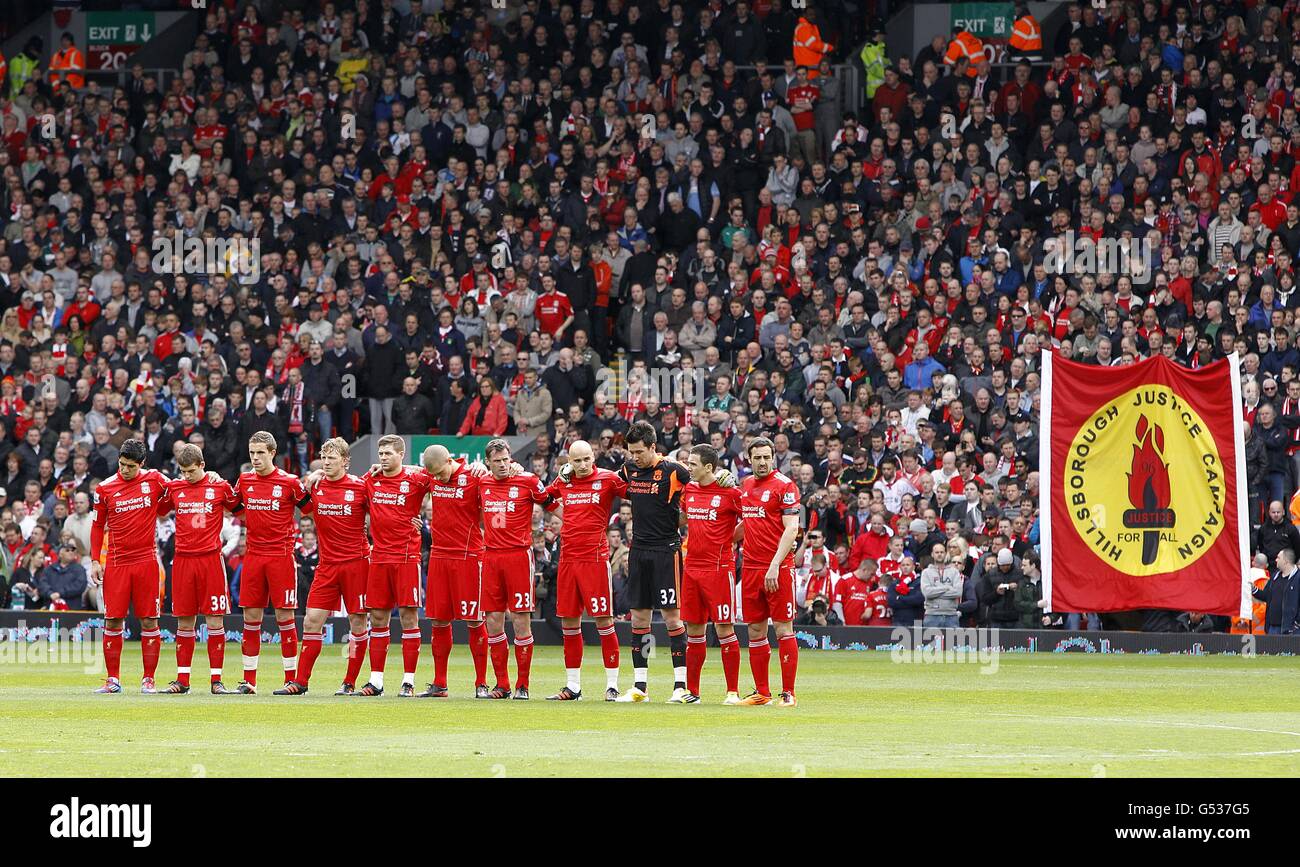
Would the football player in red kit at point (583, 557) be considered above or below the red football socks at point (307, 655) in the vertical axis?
above

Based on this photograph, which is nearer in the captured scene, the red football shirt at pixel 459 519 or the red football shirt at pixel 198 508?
the red football shirt at pixel 459 519

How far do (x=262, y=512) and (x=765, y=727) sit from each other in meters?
6.31

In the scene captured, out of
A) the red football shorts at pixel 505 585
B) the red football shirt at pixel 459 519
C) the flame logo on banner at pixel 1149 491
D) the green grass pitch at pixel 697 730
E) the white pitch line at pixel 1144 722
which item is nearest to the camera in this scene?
the green grass pitch at pixel 697 730

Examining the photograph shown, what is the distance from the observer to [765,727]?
53.6 feet

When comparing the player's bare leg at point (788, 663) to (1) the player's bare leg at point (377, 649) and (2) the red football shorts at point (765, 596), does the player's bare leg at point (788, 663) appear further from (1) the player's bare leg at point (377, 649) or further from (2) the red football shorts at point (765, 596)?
(1) the player's bare leg at point (377, 649)

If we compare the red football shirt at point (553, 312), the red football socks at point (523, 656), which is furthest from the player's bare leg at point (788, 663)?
the red football shirt at point (553, 312)

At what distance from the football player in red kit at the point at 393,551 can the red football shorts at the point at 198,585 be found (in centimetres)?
145

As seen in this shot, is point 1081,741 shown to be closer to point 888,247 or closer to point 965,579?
point 965,579

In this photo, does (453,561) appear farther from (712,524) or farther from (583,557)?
(712,524)

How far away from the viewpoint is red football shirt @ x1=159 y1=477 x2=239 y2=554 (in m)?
20.4

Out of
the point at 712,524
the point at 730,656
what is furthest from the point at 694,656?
the point at 712,524

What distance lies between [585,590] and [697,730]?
3531mm

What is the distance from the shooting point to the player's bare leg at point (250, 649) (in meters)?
20.2

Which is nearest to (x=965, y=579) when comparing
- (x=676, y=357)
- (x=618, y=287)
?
(x=676, y=357)
